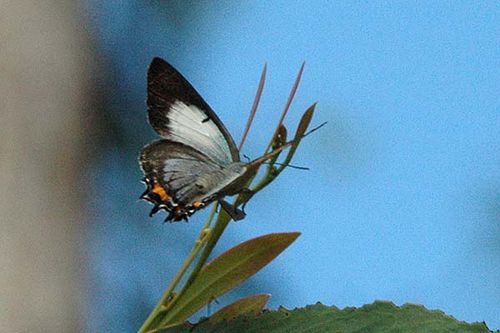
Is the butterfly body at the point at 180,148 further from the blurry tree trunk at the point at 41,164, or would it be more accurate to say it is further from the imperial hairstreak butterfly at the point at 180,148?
the blurry tree trunk at the point at 41,164

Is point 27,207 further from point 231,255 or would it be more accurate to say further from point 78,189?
point 231,255

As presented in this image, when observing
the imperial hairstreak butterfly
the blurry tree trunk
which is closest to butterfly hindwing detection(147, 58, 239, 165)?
the imperial hairstreak butterfly

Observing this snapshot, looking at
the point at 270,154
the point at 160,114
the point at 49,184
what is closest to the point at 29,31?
the point at 49,184

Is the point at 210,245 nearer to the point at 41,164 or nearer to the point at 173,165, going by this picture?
the point at 173,165

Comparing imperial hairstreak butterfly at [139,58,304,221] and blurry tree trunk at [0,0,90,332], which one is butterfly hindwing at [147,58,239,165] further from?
blurry tree trunk at [0,0,90,332]

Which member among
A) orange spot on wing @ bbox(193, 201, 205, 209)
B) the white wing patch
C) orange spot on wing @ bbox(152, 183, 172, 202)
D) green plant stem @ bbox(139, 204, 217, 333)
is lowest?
green plant stem @ bbox(139, 204, 217, 333)

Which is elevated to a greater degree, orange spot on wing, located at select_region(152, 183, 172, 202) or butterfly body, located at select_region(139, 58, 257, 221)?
butterfly body, located at select_region(139, 58, 257, 221)

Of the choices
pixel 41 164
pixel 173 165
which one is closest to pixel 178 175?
pixel 173 165
